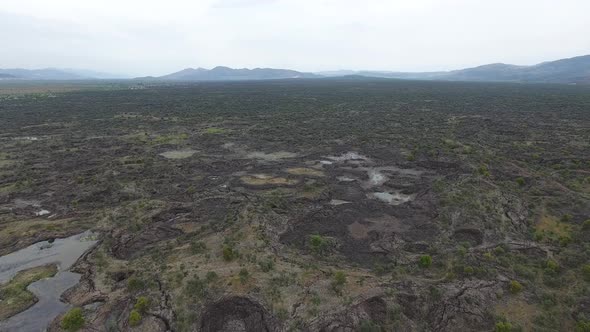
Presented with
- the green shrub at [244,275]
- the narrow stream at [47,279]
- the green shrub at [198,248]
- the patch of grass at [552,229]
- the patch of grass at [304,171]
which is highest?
the green shrub at [244,275]

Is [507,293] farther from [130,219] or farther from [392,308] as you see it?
[130,219]

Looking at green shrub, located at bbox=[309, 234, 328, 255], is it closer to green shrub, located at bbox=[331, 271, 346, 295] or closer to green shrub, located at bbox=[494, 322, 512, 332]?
green shrub, located at bbox=[331, 271, 346, 295]

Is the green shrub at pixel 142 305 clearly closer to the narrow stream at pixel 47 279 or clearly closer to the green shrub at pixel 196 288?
the green shrub at pixel 196 288

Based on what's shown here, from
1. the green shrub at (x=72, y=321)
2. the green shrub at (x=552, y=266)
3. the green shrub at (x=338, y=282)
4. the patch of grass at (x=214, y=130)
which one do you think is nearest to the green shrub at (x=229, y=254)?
the green shrub at (x=338, y=282)

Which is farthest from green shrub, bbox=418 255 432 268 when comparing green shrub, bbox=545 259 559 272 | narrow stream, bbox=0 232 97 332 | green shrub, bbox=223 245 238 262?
narrow stream, bbox=0 232 97 332

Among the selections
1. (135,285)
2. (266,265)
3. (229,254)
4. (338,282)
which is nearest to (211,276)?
(229,254)

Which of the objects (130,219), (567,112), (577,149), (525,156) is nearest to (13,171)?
(130,219)
